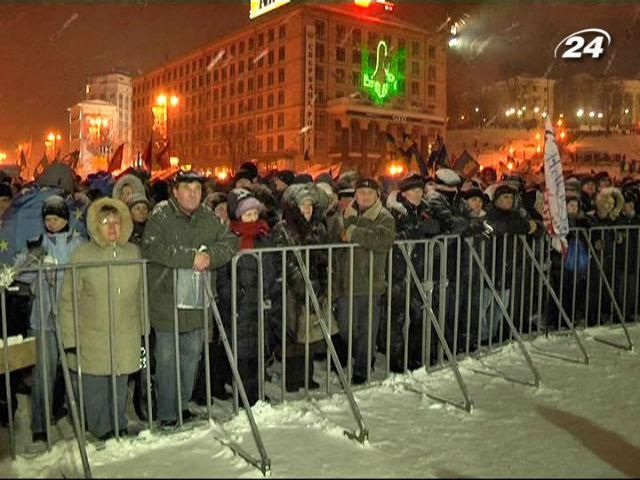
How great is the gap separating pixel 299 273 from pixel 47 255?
206cm

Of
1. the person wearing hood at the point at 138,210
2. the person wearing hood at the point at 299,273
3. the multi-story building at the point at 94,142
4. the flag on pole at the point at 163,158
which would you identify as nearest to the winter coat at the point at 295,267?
the person wearing hood at the point at 299,273

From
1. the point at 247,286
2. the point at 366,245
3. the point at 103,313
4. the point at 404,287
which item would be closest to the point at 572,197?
the point at 404,287

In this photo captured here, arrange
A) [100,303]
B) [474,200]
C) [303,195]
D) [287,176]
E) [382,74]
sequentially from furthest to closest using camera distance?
[382,74], [287,176], [474,200], [303,195], [100,303]

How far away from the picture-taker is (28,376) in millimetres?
5680

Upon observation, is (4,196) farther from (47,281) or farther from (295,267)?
(295,267)

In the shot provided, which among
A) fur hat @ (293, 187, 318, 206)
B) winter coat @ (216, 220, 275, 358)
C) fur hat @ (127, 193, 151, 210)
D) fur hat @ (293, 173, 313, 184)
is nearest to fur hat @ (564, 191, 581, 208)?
fur hat @ (293, 173, 313, 184)

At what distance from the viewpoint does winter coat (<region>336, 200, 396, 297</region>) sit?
6.16 meters

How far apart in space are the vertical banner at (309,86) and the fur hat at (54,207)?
238 ft

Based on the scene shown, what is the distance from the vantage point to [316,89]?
264 ft

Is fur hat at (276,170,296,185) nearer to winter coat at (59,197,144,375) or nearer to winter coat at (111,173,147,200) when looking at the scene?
winter coat at (111,173,147,200)

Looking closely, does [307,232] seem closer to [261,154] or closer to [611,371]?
[611,371]

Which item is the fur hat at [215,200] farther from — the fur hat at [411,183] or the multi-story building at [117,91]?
the multi-story building at [117,91]

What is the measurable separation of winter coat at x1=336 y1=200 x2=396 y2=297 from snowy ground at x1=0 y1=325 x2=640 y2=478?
926 mm

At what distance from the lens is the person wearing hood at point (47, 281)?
5.11 meters
